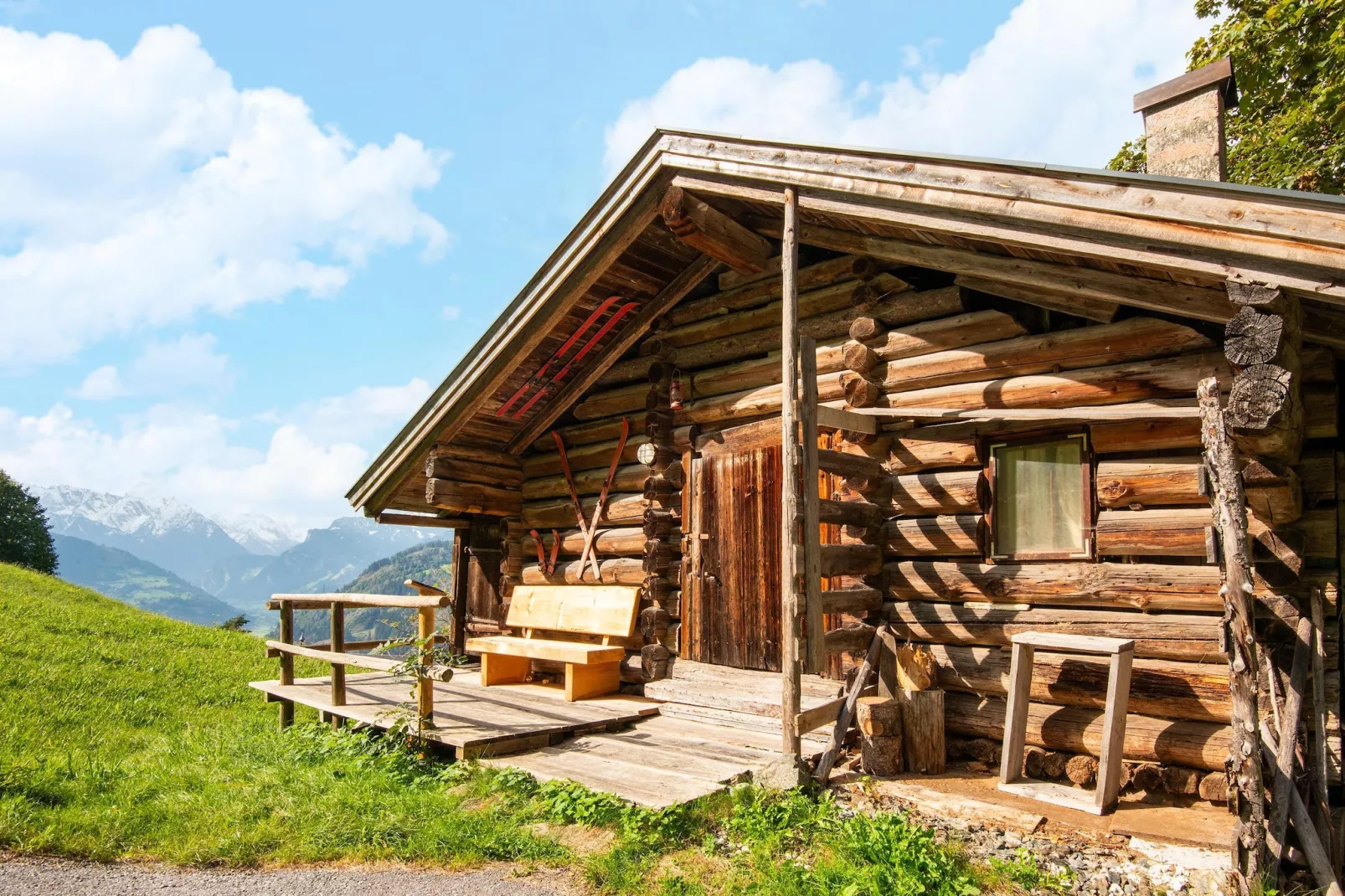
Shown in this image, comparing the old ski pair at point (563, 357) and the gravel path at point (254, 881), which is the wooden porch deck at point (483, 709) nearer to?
the gravel path at point (254, 881)

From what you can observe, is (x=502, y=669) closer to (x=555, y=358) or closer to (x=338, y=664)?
(x=338, y=664)

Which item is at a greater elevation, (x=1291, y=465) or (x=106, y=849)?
(x=1291, y=465)

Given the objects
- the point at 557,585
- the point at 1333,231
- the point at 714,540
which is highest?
the point at 1333,231

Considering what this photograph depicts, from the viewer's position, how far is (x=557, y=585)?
11.2 m

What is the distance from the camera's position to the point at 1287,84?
14.0m

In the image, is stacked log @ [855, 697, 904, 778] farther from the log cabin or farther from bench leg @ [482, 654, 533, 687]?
bench leg @ [482, 654, 533, 687]

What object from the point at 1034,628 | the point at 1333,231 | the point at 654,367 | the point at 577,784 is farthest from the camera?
the point at 654,367

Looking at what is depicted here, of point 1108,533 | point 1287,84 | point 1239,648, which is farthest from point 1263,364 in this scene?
point 1287,84

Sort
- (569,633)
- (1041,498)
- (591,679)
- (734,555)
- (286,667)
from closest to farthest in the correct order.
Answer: (1041,498) → (734,555) → (591,679) → (286,667) → (569,633)

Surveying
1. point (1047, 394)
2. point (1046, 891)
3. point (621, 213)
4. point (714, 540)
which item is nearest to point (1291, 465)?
point (1047, 394)

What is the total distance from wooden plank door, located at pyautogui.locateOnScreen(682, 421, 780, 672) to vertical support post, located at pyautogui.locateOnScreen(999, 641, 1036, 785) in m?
2.70

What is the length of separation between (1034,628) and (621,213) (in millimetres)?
5588

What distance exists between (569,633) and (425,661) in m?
3.56

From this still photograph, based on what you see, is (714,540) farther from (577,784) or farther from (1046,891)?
(1046,891)
